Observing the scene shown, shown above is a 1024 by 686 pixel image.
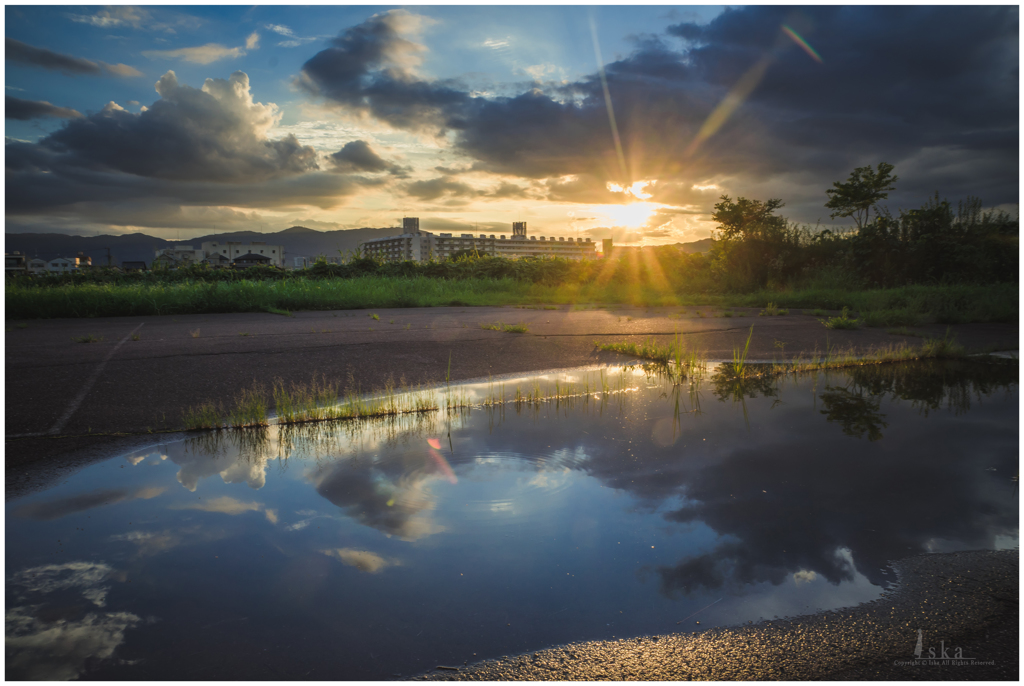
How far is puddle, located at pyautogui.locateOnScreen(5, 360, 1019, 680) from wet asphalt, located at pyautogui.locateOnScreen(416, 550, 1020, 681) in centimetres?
8

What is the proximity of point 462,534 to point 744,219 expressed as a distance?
22.7 meters

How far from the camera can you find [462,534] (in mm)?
2711

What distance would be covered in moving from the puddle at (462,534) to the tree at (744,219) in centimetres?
1848

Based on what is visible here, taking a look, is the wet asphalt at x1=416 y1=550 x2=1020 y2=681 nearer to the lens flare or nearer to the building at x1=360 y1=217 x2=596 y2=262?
the lens flare

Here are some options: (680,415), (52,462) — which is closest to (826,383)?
(680,415)

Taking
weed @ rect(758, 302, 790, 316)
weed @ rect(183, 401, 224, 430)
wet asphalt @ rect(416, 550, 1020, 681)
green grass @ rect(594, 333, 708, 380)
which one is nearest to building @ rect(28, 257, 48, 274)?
weed @ rect(183, 401, 224, 430)

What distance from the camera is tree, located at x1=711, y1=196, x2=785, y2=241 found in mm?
21500

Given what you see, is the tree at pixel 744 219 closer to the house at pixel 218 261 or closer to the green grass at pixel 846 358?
the green grass at pixel 846 358

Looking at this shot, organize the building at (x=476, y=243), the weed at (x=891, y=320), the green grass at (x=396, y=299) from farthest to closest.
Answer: the building at (x=476, y=243)
the green grass at (x=396, y=299)
the weed at (x=891, y=320)

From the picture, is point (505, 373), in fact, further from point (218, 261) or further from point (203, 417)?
point (218, 261)

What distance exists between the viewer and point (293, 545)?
2.63 metres

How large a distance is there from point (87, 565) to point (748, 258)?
2186 cm

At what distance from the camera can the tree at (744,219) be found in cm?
2150

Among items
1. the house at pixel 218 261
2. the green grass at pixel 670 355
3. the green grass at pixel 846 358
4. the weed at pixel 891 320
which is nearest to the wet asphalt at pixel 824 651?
the green grass at pixel 670 355
